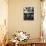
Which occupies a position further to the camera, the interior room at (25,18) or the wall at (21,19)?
the wall at (21,19)

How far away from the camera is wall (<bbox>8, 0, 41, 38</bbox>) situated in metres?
4.47

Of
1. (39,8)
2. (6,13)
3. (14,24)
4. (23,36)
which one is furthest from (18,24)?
(23,36)

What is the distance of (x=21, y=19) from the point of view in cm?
455

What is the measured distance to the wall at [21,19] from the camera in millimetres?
4469

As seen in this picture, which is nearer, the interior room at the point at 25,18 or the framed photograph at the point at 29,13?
the interior room at the point at 25,18

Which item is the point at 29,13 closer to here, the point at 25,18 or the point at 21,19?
the point at 25,18

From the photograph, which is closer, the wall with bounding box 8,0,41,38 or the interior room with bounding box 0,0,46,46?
the interior room with bounding box 0,0,46,46

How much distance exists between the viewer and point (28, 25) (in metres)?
4.52

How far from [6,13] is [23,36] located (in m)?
1.28

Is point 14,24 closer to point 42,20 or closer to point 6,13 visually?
point 6,13

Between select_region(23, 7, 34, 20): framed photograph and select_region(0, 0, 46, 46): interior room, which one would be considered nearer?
select_region(0, 0, 46, 46): interior room

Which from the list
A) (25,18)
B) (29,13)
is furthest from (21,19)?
(29,13)

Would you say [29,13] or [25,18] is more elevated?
[29,13]

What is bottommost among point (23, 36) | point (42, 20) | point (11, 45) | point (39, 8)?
point (11, 45)
